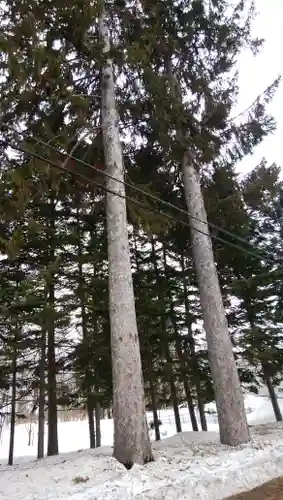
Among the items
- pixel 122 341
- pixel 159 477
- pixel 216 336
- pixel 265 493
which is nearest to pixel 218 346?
pixel 216 336

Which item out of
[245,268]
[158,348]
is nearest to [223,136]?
[245,268]

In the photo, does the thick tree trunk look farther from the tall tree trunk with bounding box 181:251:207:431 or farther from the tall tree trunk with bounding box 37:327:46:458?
the tall tree trunk with bounding box 37:327:46:458

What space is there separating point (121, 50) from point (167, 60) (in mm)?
2272

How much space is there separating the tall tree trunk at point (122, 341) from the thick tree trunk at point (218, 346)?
154cm

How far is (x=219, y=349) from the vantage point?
22.2 ft

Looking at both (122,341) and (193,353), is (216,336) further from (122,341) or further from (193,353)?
(193,353)

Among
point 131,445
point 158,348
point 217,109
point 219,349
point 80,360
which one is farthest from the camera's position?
point 158,348

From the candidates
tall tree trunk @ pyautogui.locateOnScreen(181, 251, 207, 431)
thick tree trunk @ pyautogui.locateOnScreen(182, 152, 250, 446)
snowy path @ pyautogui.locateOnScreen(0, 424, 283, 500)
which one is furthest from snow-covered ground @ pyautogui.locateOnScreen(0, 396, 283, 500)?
tall tree trunk @ pyautogui.locateOnScreen(181, 251, 207, 431)

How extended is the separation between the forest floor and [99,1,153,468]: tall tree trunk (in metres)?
1.53

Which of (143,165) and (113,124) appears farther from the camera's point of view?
(143,165)

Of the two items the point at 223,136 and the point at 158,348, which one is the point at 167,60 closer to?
the point at 223,136

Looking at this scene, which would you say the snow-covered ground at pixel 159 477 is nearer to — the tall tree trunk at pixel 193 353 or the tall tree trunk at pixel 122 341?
the tall tree trunk at pixel 122 341

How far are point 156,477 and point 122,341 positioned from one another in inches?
79.6

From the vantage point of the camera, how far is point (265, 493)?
392 centimetres
